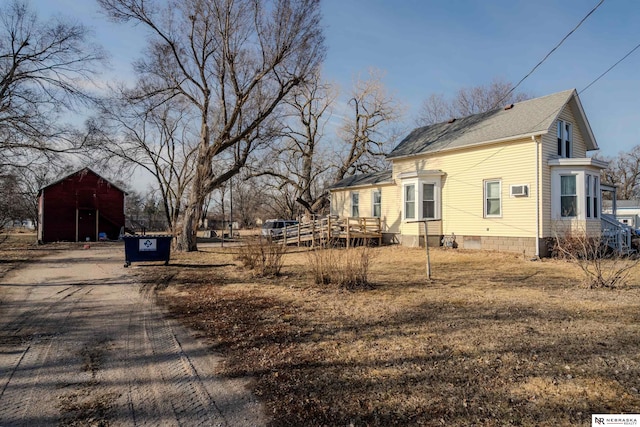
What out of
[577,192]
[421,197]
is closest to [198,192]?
[421,197]

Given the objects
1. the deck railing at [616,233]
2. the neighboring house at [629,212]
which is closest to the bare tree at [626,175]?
the neighboring house at [629,212]

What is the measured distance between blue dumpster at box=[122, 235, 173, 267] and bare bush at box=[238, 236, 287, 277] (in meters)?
3.59

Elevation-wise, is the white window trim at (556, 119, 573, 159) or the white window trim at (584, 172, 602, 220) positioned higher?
the white window trim at (556, 119, 573, 159)

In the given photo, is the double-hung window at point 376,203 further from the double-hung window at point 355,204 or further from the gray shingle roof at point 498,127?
the gray shingle roof at point 498,127

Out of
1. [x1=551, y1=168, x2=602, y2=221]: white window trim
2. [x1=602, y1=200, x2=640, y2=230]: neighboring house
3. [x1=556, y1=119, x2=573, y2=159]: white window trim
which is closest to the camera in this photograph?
[x1=551, y1=168, x2=602, y2=221]: white window trim

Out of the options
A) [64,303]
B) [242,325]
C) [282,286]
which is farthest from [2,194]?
[242,325]

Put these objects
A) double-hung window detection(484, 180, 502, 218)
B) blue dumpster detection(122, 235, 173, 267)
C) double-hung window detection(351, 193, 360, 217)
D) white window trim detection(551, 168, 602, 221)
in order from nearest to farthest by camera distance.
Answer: blue dumpster detection(122, 235, 173, 267), white window trim detection(551, 168, 602, 221), double-hung window detection(484, 180, 502, 218), double-hung window detection(351, 193, 360, 217)

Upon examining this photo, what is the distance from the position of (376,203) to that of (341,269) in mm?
13792

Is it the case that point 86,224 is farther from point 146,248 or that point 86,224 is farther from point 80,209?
point 146,248

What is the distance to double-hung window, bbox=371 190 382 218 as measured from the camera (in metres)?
21.6

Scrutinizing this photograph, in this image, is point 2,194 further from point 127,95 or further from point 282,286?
point 282,286

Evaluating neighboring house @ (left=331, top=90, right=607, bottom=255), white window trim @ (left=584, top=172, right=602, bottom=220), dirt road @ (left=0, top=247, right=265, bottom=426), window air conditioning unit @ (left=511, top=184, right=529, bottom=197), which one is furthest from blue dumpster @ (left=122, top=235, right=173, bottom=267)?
white window trim @ (left=584, top=172, right=602, bottom=220)

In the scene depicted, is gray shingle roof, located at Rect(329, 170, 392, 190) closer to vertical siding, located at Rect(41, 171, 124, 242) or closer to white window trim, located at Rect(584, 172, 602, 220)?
white window trim, located at Rect(584, 172, 602, 220)

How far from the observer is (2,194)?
17719 millimetres
